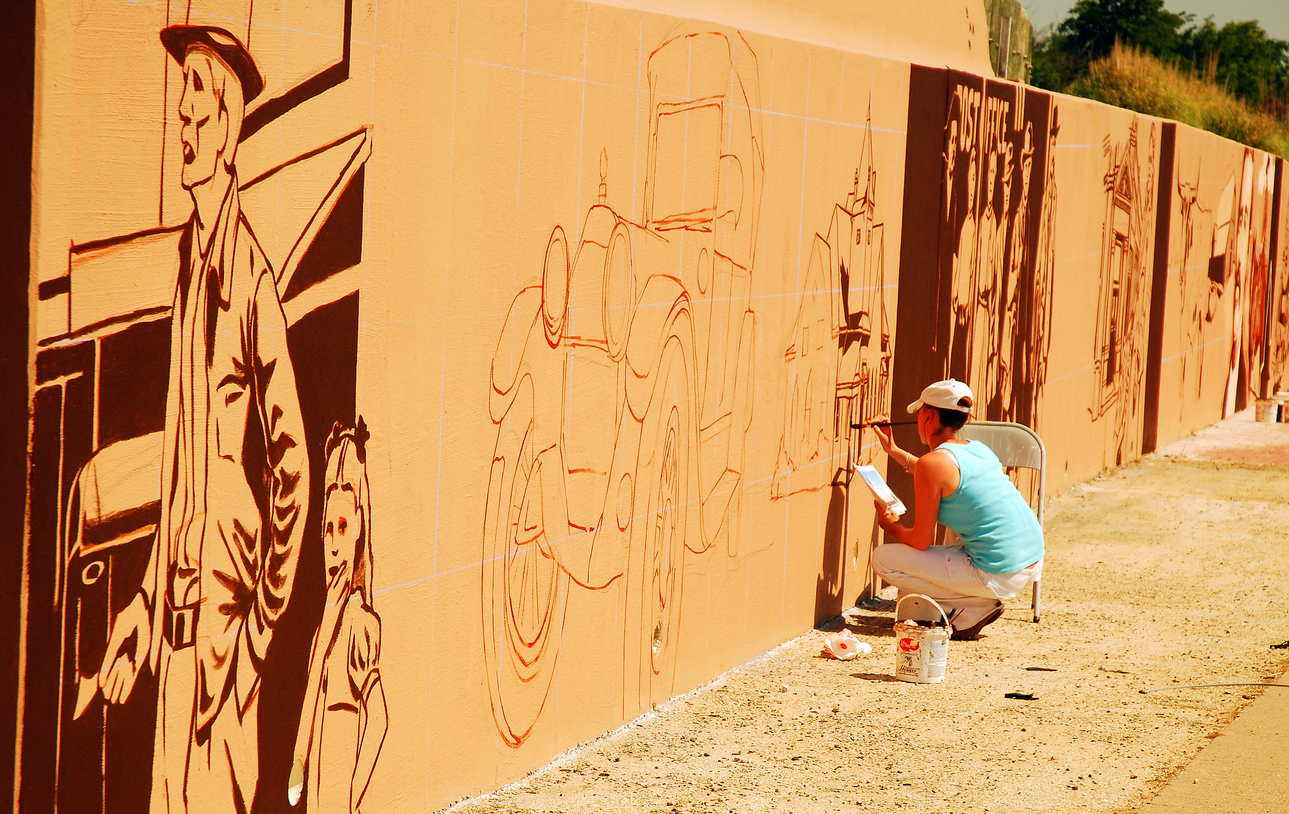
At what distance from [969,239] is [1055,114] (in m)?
1.97

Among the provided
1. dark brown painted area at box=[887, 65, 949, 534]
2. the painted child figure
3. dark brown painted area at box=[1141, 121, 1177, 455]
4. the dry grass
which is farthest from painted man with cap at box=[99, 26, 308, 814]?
the dry grass

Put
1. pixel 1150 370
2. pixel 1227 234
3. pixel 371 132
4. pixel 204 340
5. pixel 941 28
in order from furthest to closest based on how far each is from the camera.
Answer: pixel 1227 234 → pixel 1150 370 → pixel 941 28 → pixel 371 132 → pixel 204 340

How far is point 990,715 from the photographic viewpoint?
207 inches

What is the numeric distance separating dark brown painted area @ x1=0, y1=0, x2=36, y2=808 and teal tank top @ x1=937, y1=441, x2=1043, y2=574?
4215 millimetres

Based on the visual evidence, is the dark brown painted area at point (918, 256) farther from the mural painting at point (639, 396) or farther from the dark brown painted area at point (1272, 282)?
the dark brown painted area at point (1272, 282)

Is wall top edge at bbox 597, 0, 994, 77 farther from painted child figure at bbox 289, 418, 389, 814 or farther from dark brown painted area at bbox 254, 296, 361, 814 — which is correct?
painted child figure at bbox 289, 418, 389, 814

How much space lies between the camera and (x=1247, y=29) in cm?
5972

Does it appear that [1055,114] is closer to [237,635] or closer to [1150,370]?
[1150,370]

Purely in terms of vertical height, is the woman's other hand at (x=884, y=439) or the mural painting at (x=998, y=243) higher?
the mural painting at (x=998, y=243)

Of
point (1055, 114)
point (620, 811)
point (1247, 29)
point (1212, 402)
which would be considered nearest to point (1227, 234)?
point (1212, 402)

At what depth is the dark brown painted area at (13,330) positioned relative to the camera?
262 centimetres

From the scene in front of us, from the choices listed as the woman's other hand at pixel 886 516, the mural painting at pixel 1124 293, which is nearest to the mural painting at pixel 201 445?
the woman's other hand at pixel 886 516

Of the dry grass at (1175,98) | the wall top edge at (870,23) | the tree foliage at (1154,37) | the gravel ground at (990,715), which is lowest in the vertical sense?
the gravel ground at (990,715)

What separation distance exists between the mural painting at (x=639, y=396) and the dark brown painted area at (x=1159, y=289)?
783cm
